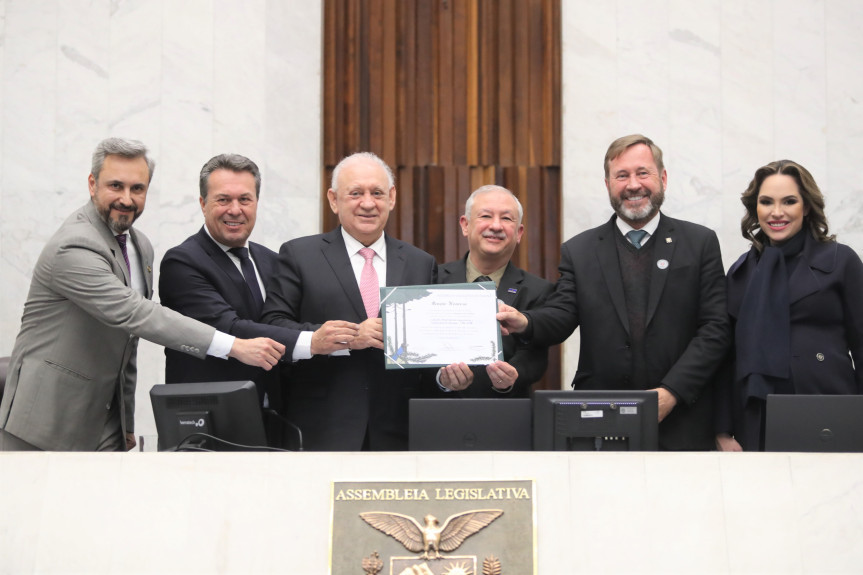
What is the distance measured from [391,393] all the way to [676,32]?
3.21m

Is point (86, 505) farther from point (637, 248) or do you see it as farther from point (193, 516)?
point (637, 248)

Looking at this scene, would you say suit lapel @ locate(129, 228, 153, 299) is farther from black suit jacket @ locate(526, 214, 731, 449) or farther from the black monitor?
the black monitor

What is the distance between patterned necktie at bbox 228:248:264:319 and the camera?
391cm

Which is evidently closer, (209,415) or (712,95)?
(209,415)

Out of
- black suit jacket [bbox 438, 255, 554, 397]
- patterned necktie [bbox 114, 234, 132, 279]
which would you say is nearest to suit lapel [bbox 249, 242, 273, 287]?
patterned necktie [bbox 114, 234, 132, 279]

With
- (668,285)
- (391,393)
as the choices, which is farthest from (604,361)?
(391,393)

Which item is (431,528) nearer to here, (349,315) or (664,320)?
(349,315)

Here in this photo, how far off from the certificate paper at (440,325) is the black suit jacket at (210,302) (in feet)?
2.02

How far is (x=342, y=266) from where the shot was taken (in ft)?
12.4

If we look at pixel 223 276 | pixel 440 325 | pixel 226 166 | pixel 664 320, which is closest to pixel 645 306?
pixel 664 320

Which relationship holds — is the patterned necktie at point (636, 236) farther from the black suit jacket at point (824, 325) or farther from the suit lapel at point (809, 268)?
the suit lapel at point (809, 268)

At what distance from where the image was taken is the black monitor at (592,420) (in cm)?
280

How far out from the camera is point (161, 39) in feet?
18.3

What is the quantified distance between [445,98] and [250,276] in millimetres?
2269
